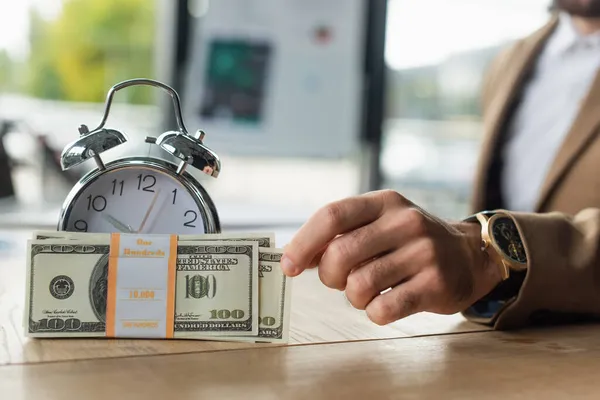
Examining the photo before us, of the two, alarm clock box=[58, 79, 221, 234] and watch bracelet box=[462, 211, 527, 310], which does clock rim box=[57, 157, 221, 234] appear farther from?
watch bracelet box=[462, 211, 527, 310]

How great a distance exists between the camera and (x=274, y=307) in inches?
32.9

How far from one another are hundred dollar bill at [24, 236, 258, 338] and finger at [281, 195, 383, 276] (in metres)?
0.05

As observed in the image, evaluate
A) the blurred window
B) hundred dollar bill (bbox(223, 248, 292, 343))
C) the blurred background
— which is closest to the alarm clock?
hundred dollar bill (bbox(223, 248, 292, 343))

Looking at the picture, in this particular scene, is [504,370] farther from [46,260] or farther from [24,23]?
[24,23]

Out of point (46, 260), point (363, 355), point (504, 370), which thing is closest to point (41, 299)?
point (46, 260)

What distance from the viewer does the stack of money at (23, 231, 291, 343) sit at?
0.82 meters

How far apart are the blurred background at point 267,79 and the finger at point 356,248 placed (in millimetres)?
1942

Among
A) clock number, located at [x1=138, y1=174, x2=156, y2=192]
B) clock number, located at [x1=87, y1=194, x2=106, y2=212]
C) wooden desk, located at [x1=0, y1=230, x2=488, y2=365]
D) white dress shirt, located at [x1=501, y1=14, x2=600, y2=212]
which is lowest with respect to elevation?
wooden desk, located at [x1=0, y1=230, x2=488, y2=365]

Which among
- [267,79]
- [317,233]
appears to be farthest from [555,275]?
[267,79]

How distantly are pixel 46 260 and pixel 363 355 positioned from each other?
0.37 metres

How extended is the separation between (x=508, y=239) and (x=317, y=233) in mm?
297

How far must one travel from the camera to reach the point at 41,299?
32.4 inches

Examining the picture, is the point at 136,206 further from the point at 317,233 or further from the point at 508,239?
the point at 508,239

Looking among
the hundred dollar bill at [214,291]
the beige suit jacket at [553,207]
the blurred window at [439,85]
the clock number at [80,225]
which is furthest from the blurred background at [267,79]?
the hundred dollar bill at [214,291]
